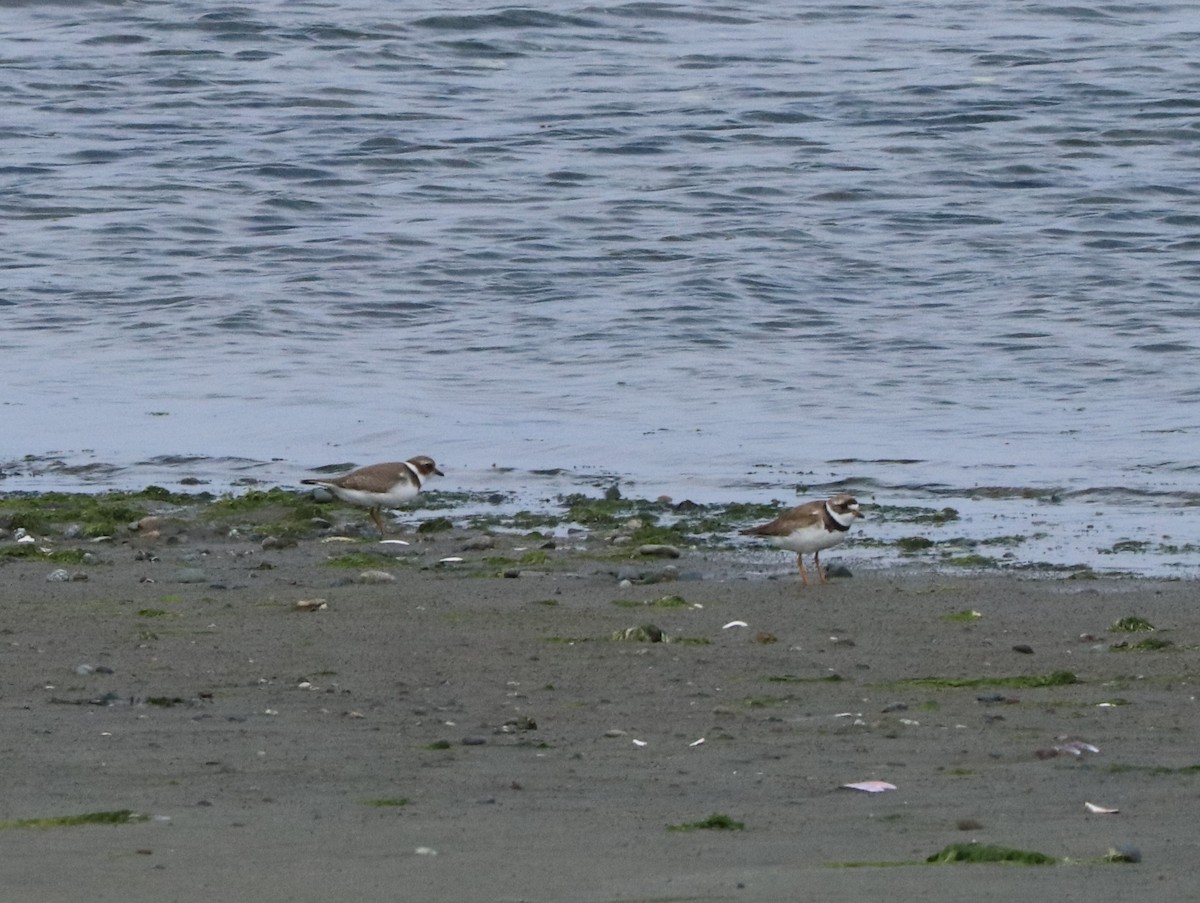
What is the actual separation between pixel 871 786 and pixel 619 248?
16911 mm

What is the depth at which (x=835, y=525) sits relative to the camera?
970cm

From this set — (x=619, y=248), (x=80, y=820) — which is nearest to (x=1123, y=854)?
(x=80, y=820)

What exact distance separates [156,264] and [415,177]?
519cm

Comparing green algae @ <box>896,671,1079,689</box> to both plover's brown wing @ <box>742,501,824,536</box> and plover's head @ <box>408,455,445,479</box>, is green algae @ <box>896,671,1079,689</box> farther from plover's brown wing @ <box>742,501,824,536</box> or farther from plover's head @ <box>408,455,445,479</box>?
Answer: plover's head @ <box>408,455,445,479</box>

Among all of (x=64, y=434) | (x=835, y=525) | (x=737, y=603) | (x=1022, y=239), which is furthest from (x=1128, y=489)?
(x=1022, y=239)

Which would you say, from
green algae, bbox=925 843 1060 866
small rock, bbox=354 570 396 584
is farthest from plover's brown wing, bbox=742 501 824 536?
green algae, bbox=925 843 1060 866

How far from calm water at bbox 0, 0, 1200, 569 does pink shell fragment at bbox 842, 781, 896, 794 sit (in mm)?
4744

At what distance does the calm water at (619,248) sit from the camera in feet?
45.9

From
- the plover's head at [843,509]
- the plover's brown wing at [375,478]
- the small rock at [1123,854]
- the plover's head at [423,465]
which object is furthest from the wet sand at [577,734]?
the plover's head at [423,465]

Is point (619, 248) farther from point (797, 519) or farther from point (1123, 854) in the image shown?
point (1123, 854)

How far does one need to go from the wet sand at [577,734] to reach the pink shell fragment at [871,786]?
0.04 metres

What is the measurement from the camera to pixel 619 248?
22094mm

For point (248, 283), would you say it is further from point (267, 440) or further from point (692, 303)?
point (267, 440)

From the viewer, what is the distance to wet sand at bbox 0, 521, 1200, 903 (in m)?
4.64
